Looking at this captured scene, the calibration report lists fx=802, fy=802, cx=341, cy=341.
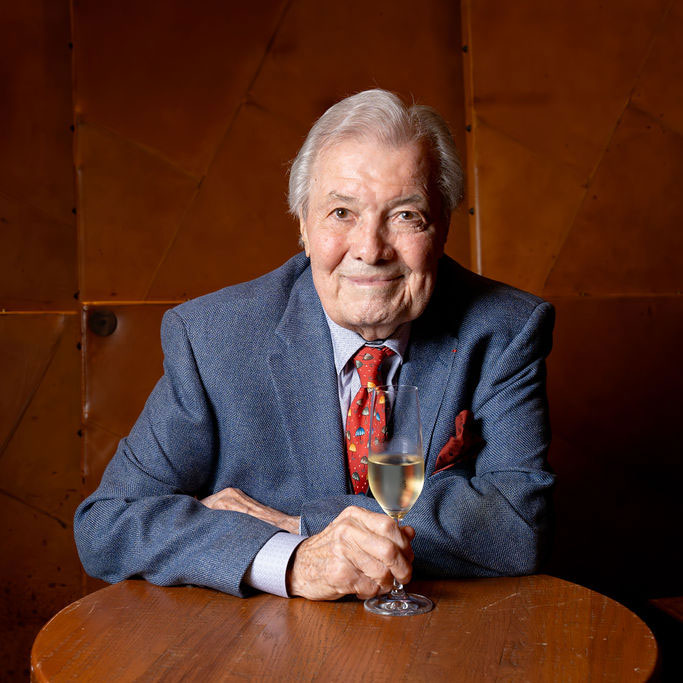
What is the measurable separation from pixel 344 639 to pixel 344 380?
812mm

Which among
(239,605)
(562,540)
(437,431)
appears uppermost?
(437,431)

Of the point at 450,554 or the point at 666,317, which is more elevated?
the point at 666,317

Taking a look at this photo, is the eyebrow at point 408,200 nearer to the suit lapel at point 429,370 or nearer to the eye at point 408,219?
the eye at point 408,219

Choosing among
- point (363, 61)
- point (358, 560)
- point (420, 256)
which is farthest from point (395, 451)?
point (363, 61)

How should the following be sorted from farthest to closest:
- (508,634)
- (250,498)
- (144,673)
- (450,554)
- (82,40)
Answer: (82,40)
(250,498)
(450,554)
(508,634)
(144,673)

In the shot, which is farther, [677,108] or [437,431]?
[677,108]

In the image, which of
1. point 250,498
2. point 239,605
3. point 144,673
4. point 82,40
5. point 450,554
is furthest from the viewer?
point 82,40

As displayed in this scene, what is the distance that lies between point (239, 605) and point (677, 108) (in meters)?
3.03

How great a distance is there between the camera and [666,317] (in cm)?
356

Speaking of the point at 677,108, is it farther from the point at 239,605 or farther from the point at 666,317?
the point at 239,605

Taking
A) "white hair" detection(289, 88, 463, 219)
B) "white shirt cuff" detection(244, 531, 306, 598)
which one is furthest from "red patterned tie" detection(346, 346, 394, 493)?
"white hair" detection(289, 88, 463, 219)

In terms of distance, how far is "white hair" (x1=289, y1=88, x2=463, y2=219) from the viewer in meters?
1.85

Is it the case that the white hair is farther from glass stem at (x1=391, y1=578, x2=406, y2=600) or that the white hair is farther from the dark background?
the dark background

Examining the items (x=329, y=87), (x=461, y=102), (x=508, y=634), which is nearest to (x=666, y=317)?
(x=461, y=102)
